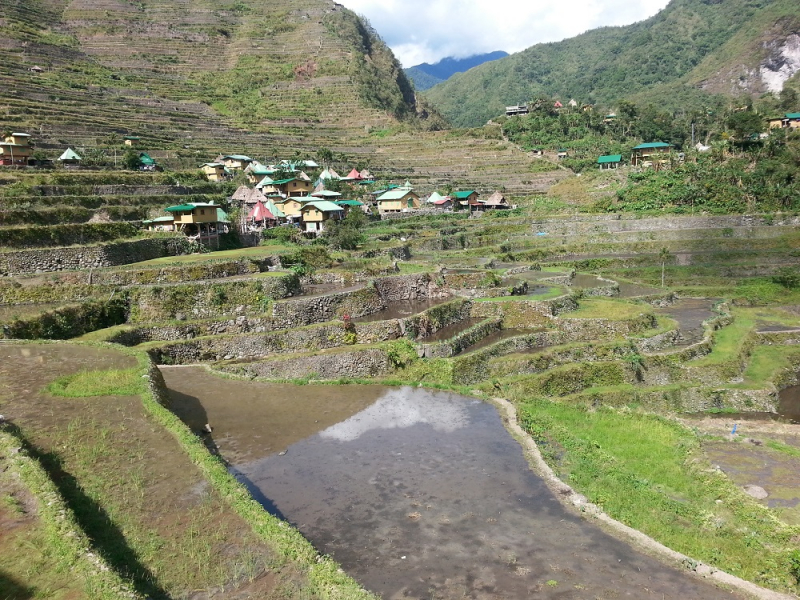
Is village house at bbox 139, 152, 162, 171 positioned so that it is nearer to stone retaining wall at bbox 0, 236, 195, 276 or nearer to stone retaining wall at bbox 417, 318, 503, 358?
stone retaining wall at bbox 0, 236, 195, 276

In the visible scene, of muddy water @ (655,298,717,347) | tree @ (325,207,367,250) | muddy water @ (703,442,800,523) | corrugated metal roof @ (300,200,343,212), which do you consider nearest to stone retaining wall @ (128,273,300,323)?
tree @ (325,207,367,250)

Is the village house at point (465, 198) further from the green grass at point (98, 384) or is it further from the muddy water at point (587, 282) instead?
the green grass at point (98, 384)

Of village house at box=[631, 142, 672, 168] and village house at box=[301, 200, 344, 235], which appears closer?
village house at box=[301, 200, 344, 235]

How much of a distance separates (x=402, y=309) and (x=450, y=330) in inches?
139

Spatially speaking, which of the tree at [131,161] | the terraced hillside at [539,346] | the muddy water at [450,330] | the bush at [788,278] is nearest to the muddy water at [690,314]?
the terraced hillside at [539,346]

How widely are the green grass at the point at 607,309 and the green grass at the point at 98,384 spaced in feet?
58.0

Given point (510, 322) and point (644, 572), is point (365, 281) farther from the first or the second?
point (644, 572)

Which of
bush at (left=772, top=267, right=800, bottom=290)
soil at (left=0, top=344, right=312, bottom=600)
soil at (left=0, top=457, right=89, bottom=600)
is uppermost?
soil at (left=0, top=457, right=89, bottom=600)

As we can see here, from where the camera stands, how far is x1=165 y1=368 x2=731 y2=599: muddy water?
8.26m

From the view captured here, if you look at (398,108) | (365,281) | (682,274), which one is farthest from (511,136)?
(365,281)

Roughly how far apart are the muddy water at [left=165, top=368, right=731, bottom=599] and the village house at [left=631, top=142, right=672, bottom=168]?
51450 mm

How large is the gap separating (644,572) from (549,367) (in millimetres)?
12541

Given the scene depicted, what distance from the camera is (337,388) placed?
695 inches

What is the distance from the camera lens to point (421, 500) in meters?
10.6
